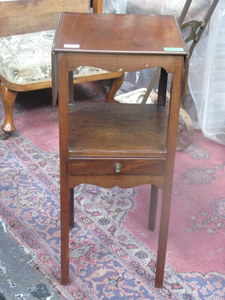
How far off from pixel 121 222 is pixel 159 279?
0.39m

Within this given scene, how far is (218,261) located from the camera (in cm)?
185

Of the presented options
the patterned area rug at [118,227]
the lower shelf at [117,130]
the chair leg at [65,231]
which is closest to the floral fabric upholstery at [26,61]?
the patterned area rug at [118,227]

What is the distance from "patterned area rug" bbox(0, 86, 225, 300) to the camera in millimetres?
1748

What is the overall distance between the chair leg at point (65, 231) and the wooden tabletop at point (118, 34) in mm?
453

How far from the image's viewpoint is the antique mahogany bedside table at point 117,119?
1346 mm

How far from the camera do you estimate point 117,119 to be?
169cm

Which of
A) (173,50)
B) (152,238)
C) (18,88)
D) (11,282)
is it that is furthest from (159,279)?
(18,88)

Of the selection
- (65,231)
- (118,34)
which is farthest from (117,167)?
(118,34)

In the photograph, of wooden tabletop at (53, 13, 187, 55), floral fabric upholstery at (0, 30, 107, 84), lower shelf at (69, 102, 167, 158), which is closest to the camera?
wooden tabletop at (53, 13, 187, 55)

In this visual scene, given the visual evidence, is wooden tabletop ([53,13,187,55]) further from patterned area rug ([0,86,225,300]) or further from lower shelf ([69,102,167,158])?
patterned area rug ([0,86,225,300])

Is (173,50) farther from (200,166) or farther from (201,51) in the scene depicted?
(201,51)

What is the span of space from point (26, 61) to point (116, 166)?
126cm

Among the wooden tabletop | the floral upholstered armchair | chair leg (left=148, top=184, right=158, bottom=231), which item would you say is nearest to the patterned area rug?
chair leg (left=148, top=184, right=158, bottom=231)

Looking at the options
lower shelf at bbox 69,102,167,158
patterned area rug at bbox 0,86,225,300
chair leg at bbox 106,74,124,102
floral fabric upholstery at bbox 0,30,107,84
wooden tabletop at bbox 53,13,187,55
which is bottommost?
patterned area rug at bbox 0,86,225,300
